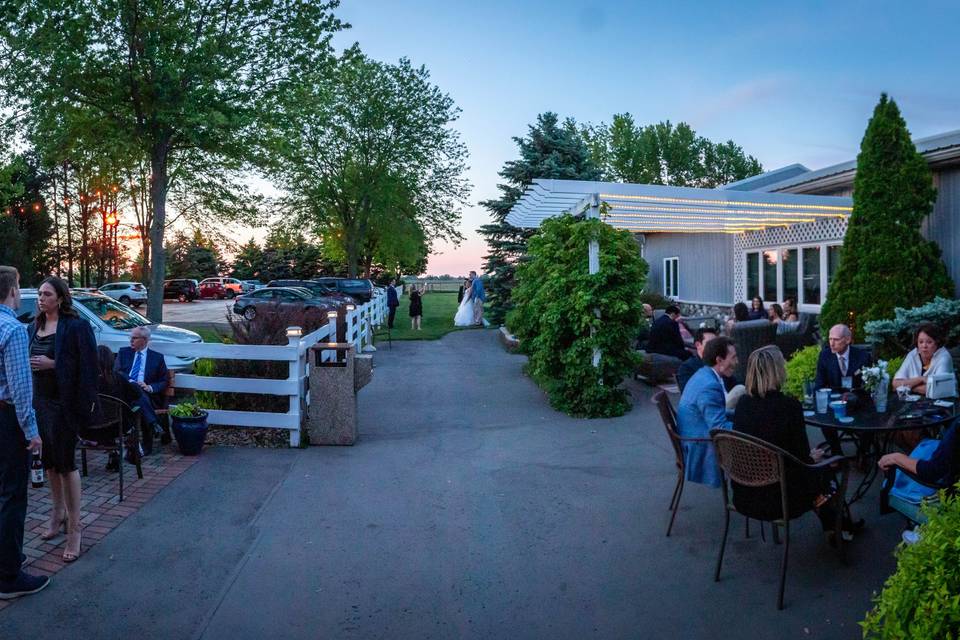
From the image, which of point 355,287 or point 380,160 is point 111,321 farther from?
point 380,160

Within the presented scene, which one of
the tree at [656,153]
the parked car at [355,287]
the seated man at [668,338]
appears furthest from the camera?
the tree at [656,153]

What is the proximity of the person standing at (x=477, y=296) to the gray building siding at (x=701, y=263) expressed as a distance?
21.9ft

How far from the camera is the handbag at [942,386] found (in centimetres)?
580

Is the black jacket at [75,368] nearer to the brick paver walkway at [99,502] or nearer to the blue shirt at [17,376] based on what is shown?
the blue shirt at [17,376]

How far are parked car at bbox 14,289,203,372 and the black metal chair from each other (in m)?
4.38

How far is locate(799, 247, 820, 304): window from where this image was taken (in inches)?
628

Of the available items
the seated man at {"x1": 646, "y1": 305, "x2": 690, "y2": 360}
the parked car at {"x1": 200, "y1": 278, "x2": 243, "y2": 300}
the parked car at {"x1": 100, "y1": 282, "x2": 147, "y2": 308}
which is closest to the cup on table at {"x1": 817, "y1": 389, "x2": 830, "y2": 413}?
the seated man at {"x1": 646, "y1": 305, "x2": 690, "y2": 360}

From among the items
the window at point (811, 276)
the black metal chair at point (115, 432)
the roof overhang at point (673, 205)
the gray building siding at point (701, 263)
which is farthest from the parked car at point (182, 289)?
the black metal chair at point (115, 432)

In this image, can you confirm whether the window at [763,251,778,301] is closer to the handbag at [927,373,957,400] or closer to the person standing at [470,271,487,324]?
the person standing at [470,271,487,324]

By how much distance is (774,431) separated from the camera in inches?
169

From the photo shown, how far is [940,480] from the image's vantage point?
386 centimetres

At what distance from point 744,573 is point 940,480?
4.19 ft

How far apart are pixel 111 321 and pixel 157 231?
7.61 m

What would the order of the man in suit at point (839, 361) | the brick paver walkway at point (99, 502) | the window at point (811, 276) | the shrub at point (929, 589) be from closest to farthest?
the shrub at point (929, 589), the brick paver walkway at point (99, 502), the man in suit at point (839, 361), the window at point (811, 276)
